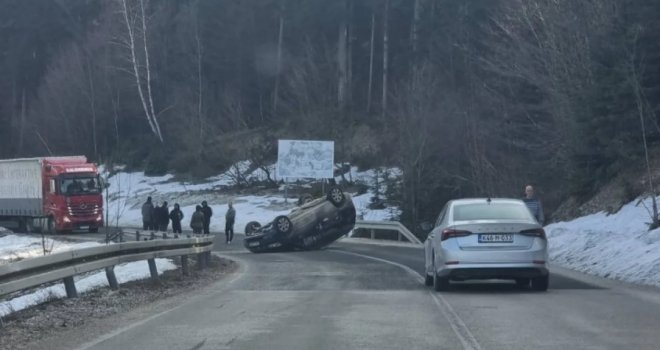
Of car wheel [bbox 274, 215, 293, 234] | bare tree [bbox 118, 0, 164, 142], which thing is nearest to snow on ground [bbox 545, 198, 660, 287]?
car wheel [bbox 274, 215, 293, 234]

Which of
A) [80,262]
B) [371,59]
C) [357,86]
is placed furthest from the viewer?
[357,86]

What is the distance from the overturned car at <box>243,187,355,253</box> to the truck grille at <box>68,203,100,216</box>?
15118 millimetres

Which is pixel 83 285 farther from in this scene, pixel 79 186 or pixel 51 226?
pixel 51 226

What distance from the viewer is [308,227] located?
34.8 meters

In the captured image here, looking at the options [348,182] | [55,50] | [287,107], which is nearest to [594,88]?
[348,182]

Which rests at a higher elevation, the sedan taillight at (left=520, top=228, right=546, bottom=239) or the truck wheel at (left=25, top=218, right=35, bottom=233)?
the sedan taillight at (left=520, top=228, right=546, bottom=239)

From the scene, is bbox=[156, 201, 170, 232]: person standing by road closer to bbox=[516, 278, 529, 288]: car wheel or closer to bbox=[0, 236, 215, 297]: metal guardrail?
bbox=[0, 236, 215, 297]: metal guardrail

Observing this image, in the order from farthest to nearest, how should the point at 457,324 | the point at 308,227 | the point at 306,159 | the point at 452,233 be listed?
1. the point at 306,159
2. the point at 308,227
3. the point at 452,233
4. the point at 457,324

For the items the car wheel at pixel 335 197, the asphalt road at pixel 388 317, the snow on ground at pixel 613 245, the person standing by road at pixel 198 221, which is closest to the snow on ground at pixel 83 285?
the asphalt road at pixel 388 317

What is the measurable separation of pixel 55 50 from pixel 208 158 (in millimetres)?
19037

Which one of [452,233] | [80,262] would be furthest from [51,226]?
[452,233]

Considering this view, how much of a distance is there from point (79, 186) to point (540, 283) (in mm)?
34350

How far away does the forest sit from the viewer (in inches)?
1441

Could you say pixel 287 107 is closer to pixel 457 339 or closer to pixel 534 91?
pixel 534 91
